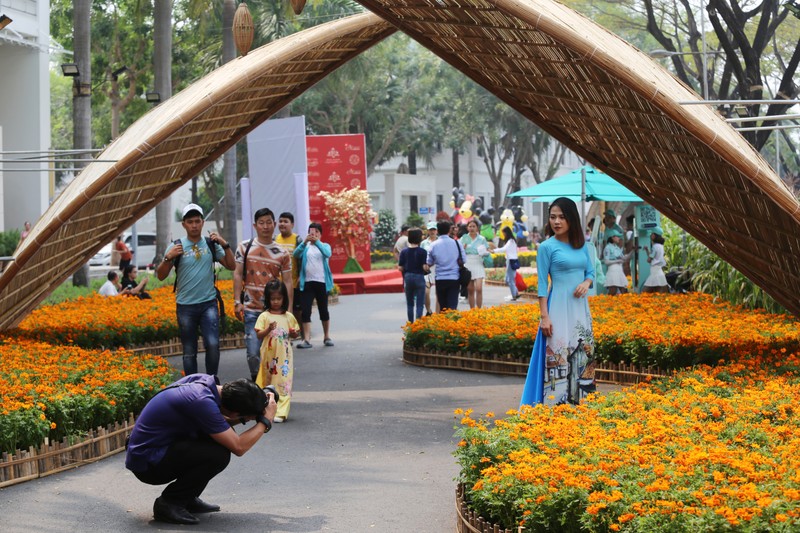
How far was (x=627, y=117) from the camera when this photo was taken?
9.73m

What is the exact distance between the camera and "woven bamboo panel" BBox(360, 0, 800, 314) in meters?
7.86

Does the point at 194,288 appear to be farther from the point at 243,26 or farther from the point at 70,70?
the point at 70,70

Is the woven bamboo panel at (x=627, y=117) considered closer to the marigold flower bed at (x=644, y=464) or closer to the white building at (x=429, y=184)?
the marigold flower bed at (x=644, y=464)

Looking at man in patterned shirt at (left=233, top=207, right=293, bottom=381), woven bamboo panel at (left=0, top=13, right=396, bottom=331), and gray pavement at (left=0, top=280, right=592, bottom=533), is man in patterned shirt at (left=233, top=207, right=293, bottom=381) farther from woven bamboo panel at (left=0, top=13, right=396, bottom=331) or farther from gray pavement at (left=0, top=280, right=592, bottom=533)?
woven bamboo panel at (left=0, top=13, right=396, bottom=331)

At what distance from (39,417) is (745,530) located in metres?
4.96

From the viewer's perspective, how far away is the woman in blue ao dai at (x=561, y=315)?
8453 mm

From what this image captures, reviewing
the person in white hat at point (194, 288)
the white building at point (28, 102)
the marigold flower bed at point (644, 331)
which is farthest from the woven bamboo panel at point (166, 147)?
the white building at point (28, 102)

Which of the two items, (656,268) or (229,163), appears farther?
(229,163)

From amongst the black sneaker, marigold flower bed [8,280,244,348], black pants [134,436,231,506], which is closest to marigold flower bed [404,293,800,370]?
marigold flower bed [8,280,244,348]

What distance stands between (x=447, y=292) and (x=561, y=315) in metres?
7.40

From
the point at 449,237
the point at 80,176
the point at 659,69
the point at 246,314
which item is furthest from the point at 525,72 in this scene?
the point at 449,237

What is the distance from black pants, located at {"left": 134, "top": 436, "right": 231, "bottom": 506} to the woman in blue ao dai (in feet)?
9.76

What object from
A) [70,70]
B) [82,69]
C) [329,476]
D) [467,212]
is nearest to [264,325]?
[329,476]

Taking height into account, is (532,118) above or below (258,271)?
above
